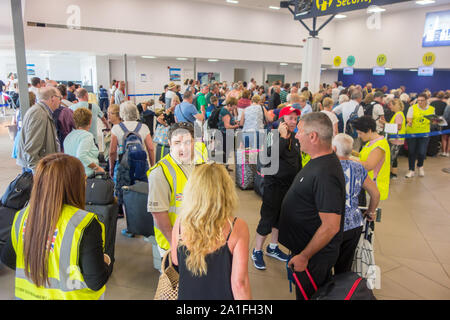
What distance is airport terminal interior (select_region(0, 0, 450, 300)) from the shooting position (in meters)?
3.61

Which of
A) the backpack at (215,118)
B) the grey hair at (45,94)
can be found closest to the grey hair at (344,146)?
the grey hair at (45,94)

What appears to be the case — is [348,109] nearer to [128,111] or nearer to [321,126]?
[128,111]

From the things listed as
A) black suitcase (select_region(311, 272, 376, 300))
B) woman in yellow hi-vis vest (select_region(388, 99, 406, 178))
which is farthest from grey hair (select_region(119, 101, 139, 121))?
woman in yellow hi-vis vest (select_region(388, 99, 406, 178))

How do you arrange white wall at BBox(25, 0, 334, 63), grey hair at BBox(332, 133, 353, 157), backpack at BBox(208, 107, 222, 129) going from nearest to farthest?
grey hair at BBox(332, 133, 353, 157), backpack at BBox(208, 107, 222, 129), white wall at BBox(25, 0, 334, 63)

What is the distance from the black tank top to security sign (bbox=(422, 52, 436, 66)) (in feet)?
57.1

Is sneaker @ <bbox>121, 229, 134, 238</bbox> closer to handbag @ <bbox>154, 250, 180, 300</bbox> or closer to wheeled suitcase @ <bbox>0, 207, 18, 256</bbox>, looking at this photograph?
wheeled suitcase @ <bbox>0, 207, 18, 256</bbox>

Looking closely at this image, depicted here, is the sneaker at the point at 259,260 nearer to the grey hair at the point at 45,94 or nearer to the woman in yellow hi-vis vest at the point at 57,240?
the woman in yellow hi-vis vest at the point at 57,240

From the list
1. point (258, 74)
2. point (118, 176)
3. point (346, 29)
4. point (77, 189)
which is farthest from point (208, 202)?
point (346, 29)

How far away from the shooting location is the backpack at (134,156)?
152 inches

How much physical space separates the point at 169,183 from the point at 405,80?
63.7ft

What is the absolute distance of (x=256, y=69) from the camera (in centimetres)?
1866

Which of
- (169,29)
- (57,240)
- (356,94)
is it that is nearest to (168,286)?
(57,240)

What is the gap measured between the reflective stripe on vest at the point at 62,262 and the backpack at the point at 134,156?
220cm
